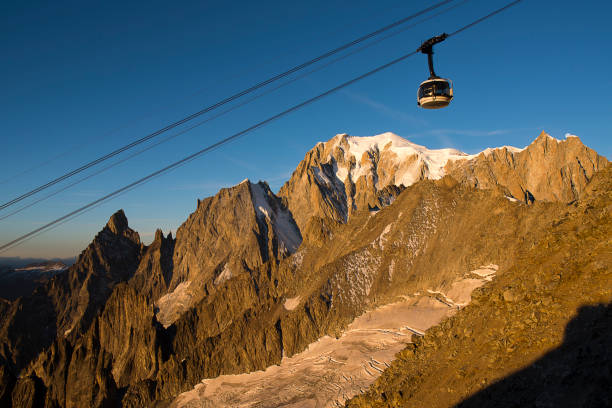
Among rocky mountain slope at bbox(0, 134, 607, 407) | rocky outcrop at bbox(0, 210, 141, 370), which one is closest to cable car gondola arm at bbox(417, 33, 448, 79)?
rocky mountain slope at bbox(0, 134, 607, 407)

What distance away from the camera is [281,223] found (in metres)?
192

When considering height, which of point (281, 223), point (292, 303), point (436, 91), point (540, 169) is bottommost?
point (292, 303)

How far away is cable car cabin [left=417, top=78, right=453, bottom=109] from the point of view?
17.2 m

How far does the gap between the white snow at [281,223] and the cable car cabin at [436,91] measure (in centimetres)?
15971

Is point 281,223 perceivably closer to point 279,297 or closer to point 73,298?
point 73,298

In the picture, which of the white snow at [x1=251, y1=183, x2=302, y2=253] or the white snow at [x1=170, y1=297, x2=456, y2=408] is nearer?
the white snow at [x1=170, y1=297, x2=456, y2=408]

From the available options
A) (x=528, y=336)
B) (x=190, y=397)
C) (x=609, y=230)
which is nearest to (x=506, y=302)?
(x=528, y=336)

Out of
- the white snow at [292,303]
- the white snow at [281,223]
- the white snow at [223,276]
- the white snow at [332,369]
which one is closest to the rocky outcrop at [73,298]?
the white snow at [223,276]

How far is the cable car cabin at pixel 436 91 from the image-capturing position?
56.3 feet

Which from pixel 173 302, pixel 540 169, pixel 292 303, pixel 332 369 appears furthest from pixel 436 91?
pixel 540 169

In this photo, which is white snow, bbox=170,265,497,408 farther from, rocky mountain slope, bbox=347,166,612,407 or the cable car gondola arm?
the cable car gondola arm

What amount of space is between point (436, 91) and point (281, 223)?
579 feet

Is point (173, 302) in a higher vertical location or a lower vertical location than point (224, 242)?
lower

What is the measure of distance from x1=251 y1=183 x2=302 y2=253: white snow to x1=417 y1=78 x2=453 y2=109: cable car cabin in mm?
159712
